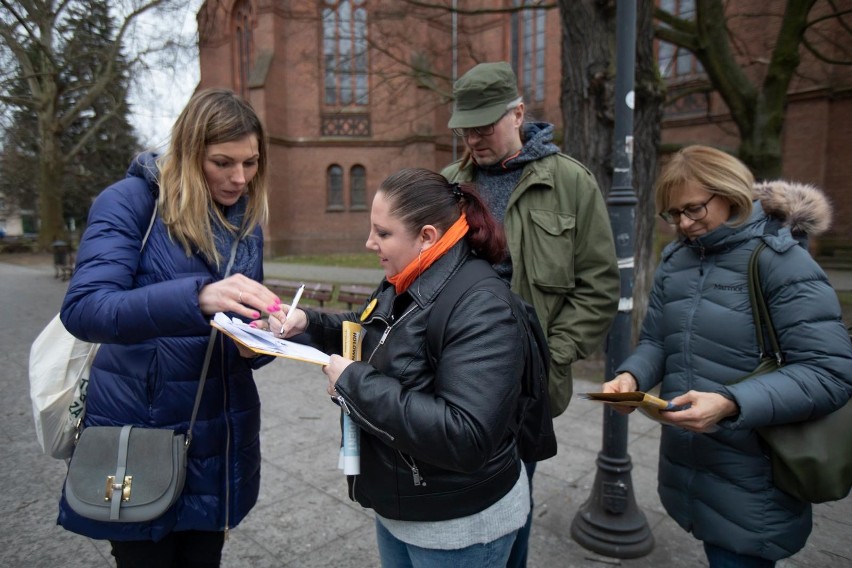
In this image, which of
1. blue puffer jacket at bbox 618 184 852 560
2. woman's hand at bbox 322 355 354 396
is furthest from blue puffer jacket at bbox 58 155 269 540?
blue puffer jacket at bbox 618 184 852 560

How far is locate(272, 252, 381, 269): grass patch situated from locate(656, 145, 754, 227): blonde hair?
754 inches

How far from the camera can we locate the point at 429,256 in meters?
1.60

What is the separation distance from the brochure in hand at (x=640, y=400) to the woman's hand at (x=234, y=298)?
1.02 m

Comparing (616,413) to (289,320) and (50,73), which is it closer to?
(289,320)

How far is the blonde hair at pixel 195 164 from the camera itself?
6.11 feet

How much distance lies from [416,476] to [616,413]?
84.0 inches

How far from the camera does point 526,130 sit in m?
2.67

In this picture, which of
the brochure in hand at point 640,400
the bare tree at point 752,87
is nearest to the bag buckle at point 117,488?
the brochure in hand at point 640,400

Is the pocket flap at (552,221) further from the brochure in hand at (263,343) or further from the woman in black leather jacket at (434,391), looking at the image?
the brochure in hand at (263,343)

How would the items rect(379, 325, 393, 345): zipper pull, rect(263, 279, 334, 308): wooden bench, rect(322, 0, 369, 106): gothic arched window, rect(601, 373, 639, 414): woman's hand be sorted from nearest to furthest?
rect(379, 325, 393, 345): zipper pull
rect(601, 373, 639, 414): woman's hand
rect(263, 279, 334, 308): wooden bench
rect(322, 0, 369, 106): gothic arched window

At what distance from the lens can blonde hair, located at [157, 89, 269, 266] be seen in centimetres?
186

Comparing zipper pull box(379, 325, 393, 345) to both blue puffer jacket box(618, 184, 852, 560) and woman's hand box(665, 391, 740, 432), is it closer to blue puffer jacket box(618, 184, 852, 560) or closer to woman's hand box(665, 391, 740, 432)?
woman's hand box(665, 391, 740, 432)

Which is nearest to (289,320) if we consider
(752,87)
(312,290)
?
(312,290)

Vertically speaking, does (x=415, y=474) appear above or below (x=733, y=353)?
below
